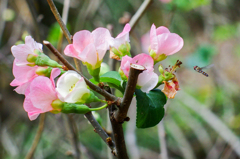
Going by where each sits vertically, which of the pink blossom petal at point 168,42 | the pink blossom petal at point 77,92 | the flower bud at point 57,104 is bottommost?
the flower bud at point 57,104

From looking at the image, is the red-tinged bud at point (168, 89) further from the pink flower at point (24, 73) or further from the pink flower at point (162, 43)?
the pink flower at point (24, 73)

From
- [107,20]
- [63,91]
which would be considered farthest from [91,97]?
[107,20]

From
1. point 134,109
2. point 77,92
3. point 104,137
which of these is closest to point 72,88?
point 77,92

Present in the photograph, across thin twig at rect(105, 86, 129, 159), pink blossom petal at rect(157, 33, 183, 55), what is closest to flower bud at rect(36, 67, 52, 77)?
thin twig at rect(105, 86, 129, 159)

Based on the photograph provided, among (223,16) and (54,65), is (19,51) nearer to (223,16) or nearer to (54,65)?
(54,65)

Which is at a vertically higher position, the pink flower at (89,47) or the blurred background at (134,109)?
the pink flower at (89,47)

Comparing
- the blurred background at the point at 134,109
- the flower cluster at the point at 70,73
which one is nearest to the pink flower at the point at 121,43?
the flower cluster at the point at 70,73

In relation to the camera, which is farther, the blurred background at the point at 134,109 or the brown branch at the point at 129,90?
the blurred background at the point at 134,109
